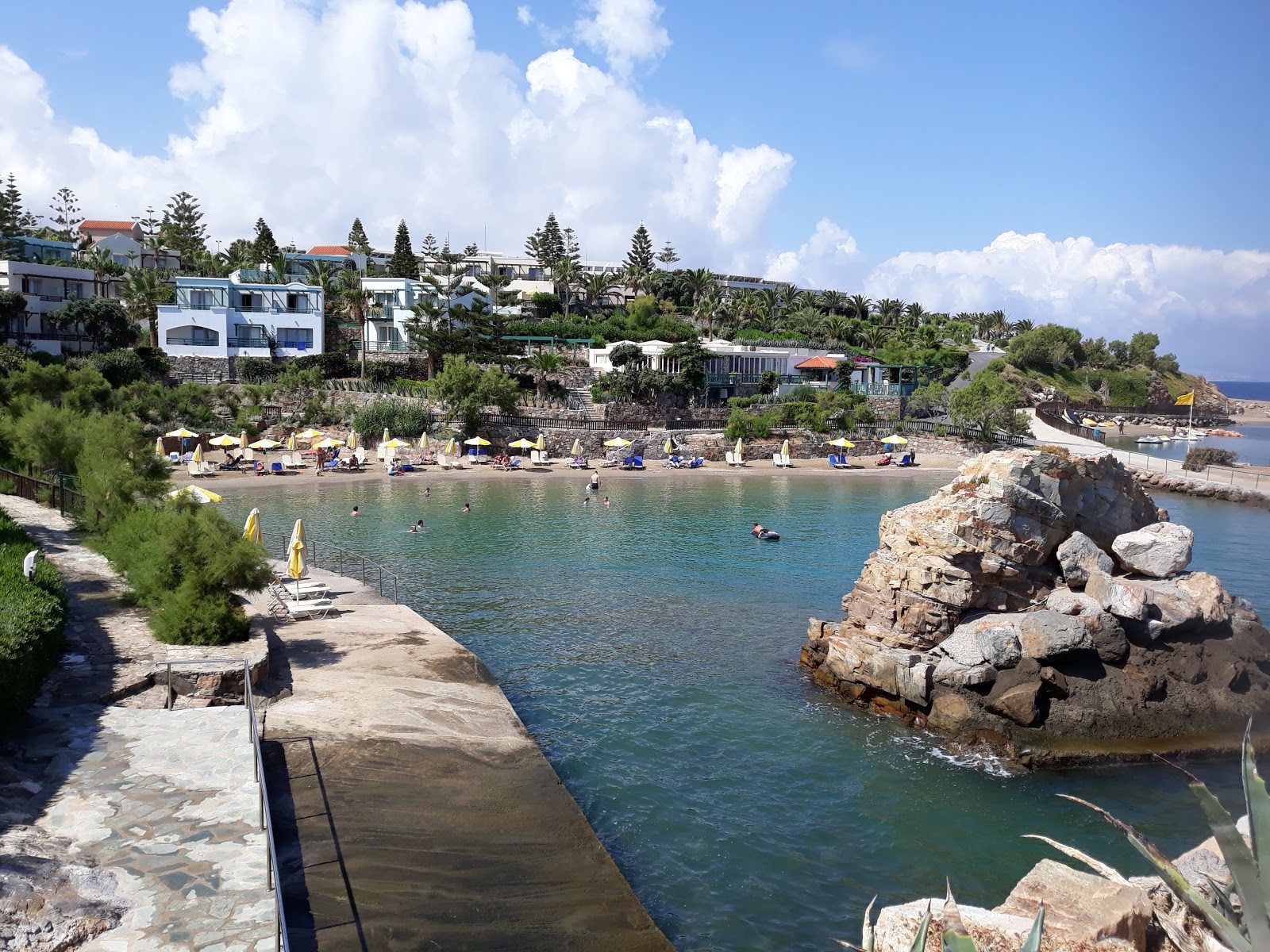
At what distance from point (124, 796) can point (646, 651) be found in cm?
1333

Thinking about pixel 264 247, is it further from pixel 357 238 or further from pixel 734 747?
pixel 734 747

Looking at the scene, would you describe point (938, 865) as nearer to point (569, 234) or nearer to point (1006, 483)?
point (1006, 483)

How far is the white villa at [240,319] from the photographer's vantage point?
238ft

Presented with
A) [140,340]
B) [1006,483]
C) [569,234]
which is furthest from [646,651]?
[569,234]

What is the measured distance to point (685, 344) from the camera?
73.0 metres

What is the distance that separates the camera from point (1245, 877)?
159 inches

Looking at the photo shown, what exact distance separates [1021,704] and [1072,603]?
3011 mm

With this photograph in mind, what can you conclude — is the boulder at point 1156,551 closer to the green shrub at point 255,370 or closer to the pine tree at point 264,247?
the green shrub at point 255,370

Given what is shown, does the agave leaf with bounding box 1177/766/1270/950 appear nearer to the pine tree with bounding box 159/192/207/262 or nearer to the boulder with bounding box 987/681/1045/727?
the boulder with bounding box 987/681/1045/727

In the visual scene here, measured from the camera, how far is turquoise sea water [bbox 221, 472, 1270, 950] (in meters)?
12.7

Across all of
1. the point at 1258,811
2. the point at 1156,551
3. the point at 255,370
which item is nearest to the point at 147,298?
the point at 255,370

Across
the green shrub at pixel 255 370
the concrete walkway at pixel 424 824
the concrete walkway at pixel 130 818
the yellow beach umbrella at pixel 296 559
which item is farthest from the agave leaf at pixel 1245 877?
the green shrub at pixel 255 370

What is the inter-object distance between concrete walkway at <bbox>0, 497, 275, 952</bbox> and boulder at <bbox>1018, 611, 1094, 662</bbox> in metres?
14.4

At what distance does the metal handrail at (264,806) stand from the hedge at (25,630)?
1.65 m
